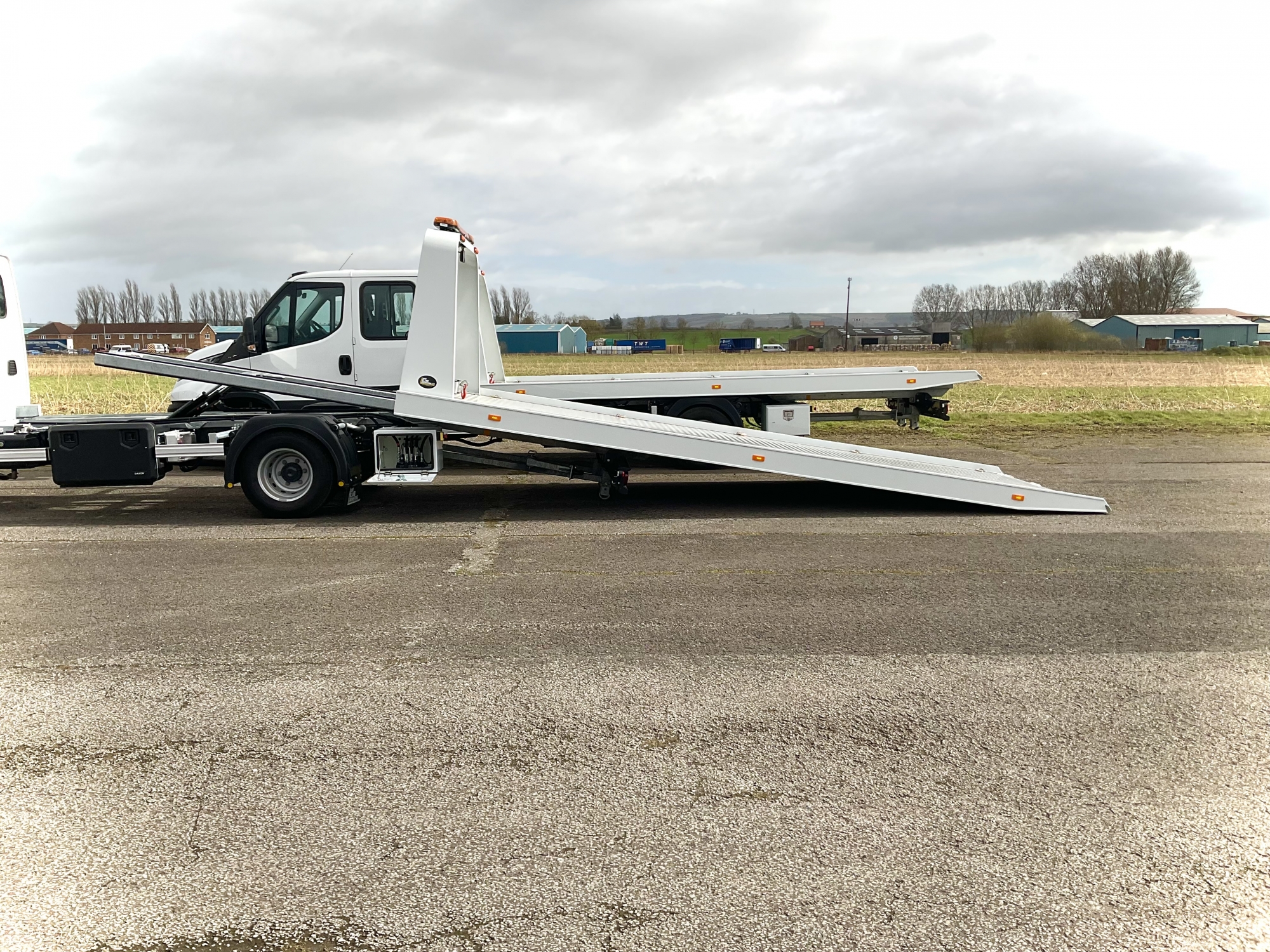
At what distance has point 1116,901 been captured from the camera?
9.87 feet

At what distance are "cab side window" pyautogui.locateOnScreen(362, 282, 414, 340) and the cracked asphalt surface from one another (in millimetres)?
4237

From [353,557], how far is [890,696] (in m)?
4.67

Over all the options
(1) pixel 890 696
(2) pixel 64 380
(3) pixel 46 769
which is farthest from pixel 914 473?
(2) pixel 64 380

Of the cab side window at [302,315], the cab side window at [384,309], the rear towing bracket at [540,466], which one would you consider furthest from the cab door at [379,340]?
the rear towing bracket at [540,466]

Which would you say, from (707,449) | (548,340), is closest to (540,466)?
(707,449)

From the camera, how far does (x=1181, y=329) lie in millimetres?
97500

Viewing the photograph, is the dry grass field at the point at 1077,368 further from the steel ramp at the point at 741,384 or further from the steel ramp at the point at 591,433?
the steel ramp at the point at 591,433

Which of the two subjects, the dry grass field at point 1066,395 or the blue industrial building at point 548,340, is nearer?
the dry grass field at point 1066,395

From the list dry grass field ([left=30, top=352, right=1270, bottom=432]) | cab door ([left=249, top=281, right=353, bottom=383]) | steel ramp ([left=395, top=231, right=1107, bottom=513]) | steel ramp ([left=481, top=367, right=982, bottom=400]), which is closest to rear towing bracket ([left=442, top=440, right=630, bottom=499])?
steel ramp ([left=395, top=231, right=1107, bottom=513])

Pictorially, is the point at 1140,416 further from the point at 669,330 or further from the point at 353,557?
the point at 669,330

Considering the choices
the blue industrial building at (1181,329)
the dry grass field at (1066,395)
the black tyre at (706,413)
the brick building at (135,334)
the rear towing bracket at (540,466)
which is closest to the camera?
the rear towing bracket at (540,466)

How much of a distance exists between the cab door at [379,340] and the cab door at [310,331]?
0.12 metres

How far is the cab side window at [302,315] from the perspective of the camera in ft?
37.6

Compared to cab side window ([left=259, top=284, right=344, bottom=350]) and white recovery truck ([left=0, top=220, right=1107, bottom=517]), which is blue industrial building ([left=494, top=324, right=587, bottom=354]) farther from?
white recovery truck ([left=0, top=220, right=1107, bottom=517])
